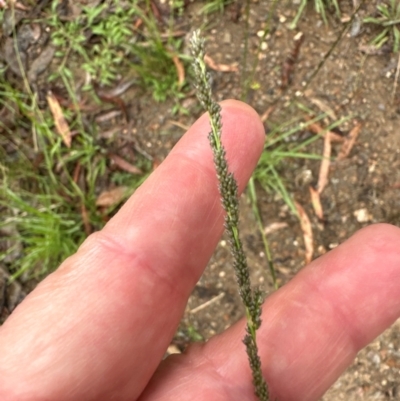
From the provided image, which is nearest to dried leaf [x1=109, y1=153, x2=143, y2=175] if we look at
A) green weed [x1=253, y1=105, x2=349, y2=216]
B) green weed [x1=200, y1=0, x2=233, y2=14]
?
green weed [x1=253, y1=105, x2=349, y2=216]

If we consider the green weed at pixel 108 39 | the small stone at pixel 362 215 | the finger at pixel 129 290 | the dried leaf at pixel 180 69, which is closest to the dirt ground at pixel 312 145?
the small stone at pixel 362 215

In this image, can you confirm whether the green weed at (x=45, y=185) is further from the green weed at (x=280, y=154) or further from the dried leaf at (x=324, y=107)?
the dried leaf at (x=324, y=107)

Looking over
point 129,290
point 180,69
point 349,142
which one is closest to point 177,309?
point 129,290

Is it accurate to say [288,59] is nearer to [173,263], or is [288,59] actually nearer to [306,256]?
[306,256]

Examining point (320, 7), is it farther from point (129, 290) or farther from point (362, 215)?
point (129, 290)

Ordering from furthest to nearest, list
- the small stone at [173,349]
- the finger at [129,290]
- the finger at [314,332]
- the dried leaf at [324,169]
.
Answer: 1. the dried leaf at [324,169]
2. the small stone at [173,349]
3. the finger at [314,332]
4. the finger at [129,290]

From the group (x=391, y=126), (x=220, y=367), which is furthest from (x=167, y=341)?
(x=391, y=126)
